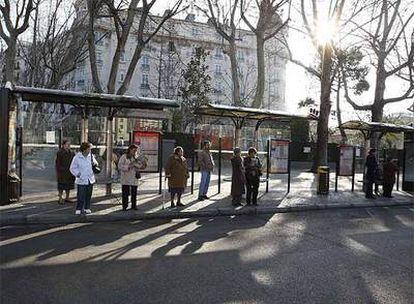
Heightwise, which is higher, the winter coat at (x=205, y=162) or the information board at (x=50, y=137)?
the information board at (x=50, y=137)

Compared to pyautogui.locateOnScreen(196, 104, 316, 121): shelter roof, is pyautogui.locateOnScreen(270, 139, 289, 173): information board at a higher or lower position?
lower

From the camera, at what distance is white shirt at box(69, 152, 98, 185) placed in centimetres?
1164

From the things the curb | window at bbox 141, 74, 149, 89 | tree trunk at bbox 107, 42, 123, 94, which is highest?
window at bbox 141, 74, 149, 89

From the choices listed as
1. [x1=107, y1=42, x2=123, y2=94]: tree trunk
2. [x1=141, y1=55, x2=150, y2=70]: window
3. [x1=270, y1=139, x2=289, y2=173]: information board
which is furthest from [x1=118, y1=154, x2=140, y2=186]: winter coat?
[x1=141, y1=55, x2=150, y2=70]: window

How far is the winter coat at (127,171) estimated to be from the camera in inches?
500

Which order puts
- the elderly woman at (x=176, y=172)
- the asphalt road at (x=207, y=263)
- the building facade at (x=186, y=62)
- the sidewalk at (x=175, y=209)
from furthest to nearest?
the building facade at (x=186, y=62) → the elderly woman at (x=176, y=172) → the sidewalk at (x=175, y=209) → the asphalt road at (x=207, y=263)

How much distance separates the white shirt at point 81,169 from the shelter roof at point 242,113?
17.4 ft

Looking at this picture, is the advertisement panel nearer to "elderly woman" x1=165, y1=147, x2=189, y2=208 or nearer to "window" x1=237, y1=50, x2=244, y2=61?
"elderly woman" x1=165, y1=147, x2=189, y2=208

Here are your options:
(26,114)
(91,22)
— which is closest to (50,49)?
(91,22)

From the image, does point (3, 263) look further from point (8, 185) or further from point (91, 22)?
point (91, 22)

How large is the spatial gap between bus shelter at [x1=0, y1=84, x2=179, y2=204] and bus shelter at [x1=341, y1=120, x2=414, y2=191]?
24.8 ft

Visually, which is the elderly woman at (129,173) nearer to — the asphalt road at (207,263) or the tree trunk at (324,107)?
the asphalt road at (207,263)

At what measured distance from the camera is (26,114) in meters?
15.0

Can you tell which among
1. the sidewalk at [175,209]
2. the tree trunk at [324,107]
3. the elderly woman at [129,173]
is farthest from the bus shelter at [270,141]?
the tree trunk at [324,107]
